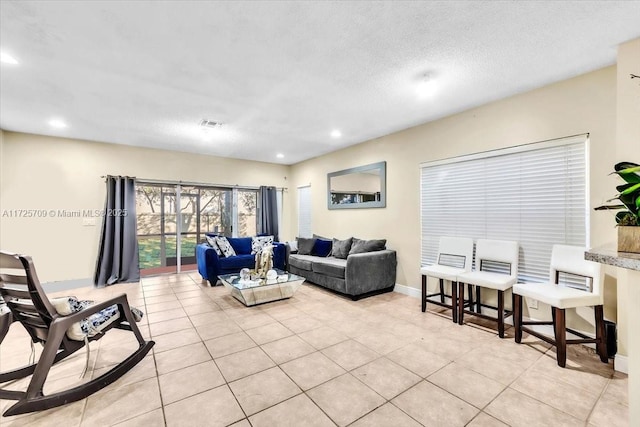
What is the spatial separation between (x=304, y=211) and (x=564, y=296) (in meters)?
5.20

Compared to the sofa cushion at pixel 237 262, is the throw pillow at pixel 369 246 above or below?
above

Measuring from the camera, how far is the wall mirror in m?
4.72

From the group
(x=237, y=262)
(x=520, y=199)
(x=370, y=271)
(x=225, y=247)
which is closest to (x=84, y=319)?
(x=237, y=262)

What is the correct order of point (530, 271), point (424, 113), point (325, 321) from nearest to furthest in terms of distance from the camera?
point (530, 271) < point (325, 321) < point (424, 113)

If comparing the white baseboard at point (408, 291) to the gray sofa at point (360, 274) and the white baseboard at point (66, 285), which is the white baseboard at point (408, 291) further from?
the white baseboard at point (66, 285)

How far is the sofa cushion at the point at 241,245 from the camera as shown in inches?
A: 222

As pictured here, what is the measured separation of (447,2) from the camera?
68.6 inches

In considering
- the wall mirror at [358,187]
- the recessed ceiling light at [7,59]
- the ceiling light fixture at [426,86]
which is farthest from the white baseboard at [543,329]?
the recessed ceiling light at [7,59]

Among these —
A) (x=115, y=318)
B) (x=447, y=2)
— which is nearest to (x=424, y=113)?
(x=447, y=2)

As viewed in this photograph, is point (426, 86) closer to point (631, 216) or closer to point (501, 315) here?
point (631, 216)

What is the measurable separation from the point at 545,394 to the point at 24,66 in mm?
4931

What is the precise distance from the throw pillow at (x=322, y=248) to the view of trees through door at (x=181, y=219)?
205 cm

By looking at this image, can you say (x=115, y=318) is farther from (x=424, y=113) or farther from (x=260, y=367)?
(x=424, y=113)

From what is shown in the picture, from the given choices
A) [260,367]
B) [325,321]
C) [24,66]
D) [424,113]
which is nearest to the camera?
[260,367]
